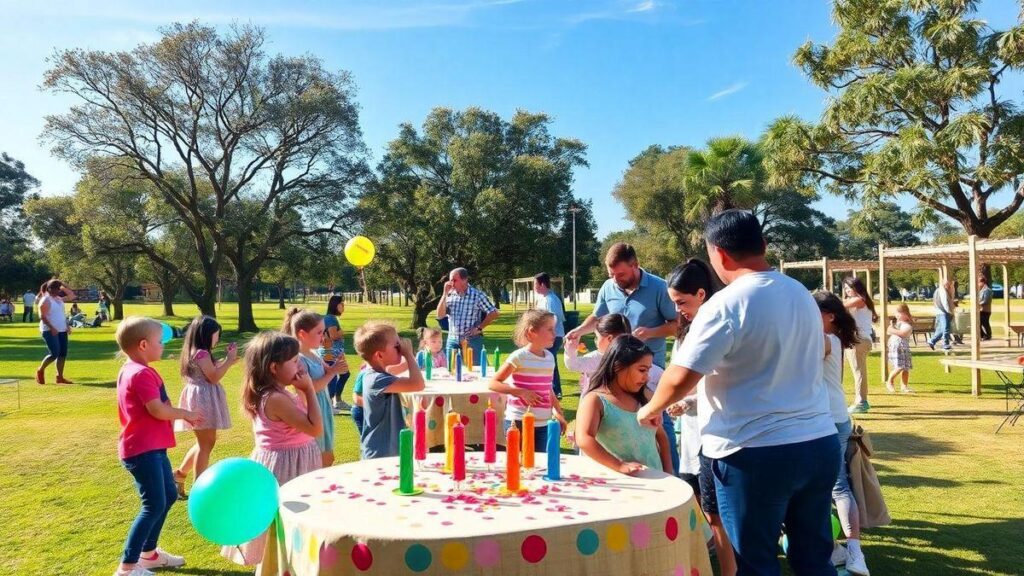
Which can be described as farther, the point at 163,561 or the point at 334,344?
the point at 334,344

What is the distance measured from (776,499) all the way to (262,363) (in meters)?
2.63

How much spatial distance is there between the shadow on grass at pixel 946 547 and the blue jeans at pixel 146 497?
4472 mm

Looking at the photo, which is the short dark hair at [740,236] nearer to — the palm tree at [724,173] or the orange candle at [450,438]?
the orange candle at [450,438]

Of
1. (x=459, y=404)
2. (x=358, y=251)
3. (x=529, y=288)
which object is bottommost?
(x=459, y=404)

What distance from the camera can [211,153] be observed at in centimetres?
2930

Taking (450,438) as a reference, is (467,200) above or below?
above

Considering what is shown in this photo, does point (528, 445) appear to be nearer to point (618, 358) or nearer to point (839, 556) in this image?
point (618, 358)

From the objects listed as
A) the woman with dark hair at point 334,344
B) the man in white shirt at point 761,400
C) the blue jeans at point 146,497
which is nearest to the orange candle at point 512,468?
the man in white shirt at point 761,400

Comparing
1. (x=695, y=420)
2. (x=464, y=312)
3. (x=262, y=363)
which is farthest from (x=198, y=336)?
(x=464, y=312)

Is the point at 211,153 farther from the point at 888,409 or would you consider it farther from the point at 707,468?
the point at 707,468

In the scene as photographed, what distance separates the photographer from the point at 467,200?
112 feet

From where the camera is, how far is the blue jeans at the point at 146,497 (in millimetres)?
4035

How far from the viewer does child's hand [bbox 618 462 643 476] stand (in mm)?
3202

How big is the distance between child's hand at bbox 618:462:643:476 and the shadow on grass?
2.20m
